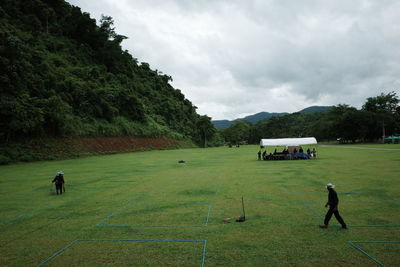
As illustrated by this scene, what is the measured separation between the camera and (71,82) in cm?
4762

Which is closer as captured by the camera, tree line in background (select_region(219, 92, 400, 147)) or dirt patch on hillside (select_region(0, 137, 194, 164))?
dirt patch on hillside (select_region(0, 137, 194, 164))

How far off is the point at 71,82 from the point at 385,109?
96.4 metres

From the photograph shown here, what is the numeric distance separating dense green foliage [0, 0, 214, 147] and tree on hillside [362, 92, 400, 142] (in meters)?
59.1

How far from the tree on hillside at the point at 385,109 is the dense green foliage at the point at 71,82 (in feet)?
194

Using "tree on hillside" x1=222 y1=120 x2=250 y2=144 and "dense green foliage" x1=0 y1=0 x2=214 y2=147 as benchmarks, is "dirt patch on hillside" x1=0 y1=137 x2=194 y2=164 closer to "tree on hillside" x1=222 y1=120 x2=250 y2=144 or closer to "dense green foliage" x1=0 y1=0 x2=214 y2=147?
"dense green foliage" x1=0 y1=0 x2=214 y2=147

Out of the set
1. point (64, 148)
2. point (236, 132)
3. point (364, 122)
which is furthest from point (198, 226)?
point (236, 132)

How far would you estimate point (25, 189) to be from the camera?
14609mm

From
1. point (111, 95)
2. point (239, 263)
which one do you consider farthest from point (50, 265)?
point (111, 95)

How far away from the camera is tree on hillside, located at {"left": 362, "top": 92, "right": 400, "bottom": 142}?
7294 cm

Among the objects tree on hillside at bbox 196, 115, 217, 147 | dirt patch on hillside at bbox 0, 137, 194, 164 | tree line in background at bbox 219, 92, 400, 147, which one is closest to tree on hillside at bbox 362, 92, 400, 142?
tree line in background at bbox 219, 92, 400, 147

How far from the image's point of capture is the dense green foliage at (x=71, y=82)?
3328 centimetres

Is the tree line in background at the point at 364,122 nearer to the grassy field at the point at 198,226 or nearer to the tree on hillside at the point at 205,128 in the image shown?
the tree on hillside at the point at 205,128

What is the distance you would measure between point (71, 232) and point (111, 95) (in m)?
55.9

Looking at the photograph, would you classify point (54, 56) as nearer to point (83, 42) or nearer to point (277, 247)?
point (83, 42)
